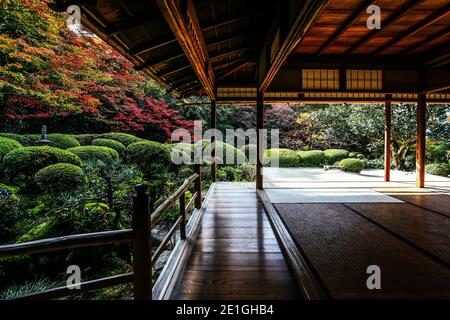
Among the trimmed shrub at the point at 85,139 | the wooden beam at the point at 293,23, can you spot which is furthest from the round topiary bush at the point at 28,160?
the wooden beam at the point at 293,23

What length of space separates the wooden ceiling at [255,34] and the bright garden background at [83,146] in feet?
8.81

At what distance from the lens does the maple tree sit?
666 cm

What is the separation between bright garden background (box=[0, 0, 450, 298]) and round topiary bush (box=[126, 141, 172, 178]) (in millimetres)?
31

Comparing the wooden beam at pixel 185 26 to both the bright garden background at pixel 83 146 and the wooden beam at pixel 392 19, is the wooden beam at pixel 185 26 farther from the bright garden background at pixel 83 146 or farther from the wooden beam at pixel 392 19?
the wooden beam at pixel 392 19

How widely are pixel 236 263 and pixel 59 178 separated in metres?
5.07

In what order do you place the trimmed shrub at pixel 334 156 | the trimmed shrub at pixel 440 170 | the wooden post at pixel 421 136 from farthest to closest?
the trimmed shrub at pixel 334 156 → the trimmed shrub at pixel 440 170 → the wooden post at pixel 421 136

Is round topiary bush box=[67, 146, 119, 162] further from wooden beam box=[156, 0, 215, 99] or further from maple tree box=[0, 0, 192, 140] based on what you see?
wooden beam box=[156, 0, 215, 99]

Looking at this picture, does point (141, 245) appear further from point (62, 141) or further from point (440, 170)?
point (440, 170)

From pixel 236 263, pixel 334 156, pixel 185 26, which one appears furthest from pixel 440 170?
pixel 185 26

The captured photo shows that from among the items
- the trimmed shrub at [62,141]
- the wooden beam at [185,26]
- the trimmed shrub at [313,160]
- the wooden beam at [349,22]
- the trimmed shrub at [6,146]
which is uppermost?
the wooden beam at [349,22]

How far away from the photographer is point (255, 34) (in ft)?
16.0

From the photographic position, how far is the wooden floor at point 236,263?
7.24 feet

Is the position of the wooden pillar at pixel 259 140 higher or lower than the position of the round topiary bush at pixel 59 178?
higher

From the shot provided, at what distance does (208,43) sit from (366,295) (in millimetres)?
4124
